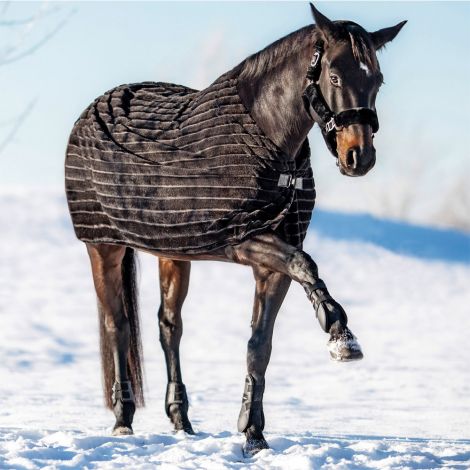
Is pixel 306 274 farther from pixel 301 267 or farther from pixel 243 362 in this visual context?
pixel 243 362

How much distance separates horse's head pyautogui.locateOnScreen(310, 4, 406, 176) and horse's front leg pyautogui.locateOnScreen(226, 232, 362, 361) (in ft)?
1.51

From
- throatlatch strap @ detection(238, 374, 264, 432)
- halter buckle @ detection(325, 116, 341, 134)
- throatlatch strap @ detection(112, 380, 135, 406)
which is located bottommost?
throatlatch strap @ detection(238, 374, 264, 432)

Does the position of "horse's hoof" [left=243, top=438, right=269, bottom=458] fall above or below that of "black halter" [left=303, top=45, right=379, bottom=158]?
below

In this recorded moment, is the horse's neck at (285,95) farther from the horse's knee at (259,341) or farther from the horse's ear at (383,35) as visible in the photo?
the horse's knee at (259,341)

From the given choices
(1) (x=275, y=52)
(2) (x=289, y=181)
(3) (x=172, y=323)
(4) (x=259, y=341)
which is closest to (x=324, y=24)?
(1) (x=275, y=52)

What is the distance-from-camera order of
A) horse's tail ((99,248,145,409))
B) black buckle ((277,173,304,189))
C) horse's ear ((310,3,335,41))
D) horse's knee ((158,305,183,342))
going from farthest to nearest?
horse's tail ((99,248,145,409))
horse's knee ((158,305,183,342))
black buckle ((277,173,304,189))
horse's ear ((310,3,335,41))

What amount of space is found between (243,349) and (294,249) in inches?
272

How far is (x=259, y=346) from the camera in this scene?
5297mm

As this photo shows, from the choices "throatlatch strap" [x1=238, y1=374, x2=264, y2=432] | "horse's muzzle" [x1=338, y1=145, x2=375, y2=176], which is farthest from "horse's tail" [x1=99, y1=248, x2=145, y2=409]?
"horse's muzzle" [x1=338, y1=145, x2=375, y2=176]

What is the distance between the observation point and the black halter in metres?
4.86

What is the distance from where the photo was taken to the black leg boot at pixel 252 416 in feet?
17.3

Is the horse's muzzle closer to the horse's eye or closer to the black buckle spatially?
the horse's eye

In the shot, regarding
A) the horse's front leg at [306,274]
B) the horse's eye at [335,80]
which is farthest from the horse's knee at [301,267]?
the horse's eye at [335,80]

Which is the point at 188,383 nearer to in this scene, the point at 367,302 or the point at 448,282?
the point at 367,302
